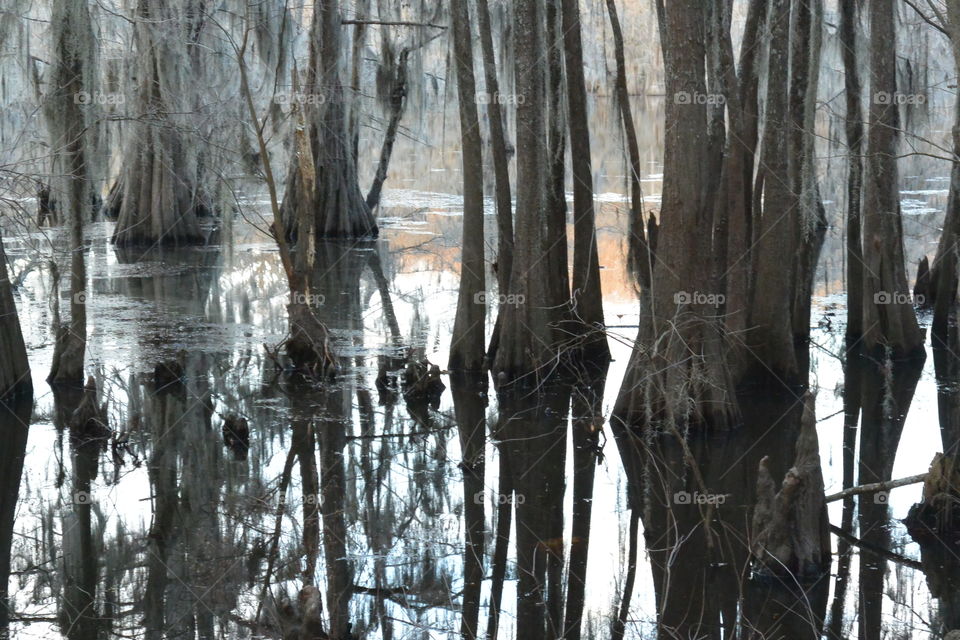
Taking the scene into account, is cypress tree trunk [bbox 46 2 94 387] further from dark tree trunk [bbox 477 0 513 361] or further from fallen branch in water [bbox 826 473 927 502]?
fallen branch in water [bbox 826 473 927 502]

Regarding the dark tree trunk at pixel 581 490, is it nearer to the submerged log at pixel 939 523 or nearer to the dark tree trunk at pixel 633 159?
the dark tree trunk at pixel 633 159

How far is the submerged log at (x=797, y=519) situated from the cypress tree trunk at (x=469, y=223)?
5313 mm

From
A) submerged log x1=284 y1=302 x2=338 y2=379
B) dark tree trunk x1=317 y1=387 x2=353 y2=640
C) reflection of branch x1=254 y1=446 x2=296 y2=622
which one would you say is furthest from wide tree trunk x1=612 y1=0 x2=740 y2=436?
submerged log x1=284 y1=302 x2=338 y2=379

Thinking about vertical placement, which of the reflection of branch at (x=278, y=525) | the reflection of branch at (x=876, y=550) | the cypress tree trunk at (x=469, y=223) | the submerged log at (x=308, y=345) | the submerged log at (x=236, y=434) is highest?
the cypress tree trunk at (x=469, y=223)

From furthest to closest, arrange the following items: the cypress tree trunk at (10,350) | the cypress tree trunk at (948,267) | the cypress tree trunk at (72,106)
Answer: the cypress tree trunk at (948,267) → the cypress tree trunk at (72,106) → the cypress tree trunk at (10,350)

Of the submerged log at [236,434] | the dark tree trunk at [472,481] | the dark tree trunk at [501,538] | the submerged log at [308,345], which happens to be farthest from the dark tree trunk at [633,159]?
the submerged log at [236,434]

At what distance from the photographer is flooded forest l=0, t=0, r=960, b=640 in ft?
20.8

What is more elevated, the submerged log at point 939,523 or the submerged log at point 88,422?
the submerged log at point 88,422

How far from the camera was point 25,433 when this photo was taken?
9445 mm

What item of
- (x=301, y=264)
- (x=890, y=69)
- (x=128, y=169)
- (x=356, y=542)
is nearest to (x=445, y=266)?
(x=128, y=169)

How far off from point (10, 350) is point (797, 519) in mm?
7420

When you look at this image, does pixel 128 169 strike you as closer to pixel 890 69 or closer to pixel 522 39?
pixel 522 39

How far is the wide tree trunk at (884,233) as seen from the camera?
12078 millimetres

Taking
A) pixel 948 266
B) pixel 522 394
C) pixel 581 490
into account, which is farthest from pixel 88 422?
pixel 948 266
